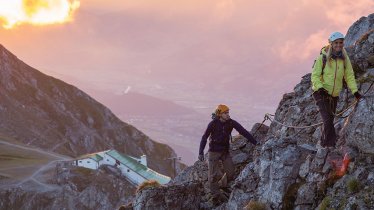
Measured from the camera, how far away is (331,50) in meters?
18.1

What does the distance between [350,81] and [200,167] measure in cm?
1092

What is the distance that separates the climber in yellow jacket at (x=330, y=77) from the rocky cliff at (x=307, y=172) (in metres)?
0.53

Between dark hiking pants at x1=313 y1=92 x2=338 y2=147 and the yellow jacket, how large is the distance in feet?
1.27

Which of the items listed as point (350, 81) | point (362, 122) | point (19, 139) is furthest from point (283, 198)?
point (19, 139)

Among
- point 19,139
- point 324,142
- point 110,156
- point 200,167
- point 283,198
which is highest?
point 19,139

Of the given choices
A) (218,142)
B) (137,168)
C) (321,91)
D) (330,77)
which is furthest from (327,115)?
(137,168)

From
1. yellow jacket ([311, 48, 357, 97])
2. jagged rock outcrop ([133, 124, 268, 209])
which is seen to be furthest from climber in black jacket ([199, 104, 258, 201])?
yellow jacket ([311, 48, 357, 97])

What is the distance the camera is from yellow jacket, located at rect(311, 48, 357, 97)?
1838 centimetres

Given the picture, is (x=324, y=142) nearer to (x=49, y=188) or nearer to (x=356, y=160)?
(x=356, y=160)

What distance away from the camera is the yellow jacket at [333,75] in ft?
60.3

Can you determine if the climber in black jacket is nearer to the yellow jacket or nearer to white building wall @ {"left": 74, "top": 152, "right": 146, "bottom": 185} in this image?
the yellow jacket

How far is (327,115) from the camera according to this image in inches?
728

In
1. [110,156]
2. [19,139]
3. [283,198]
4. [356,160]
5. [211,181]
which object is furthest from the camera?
[19,139]

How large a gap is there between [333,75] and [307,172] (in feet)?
12.6
